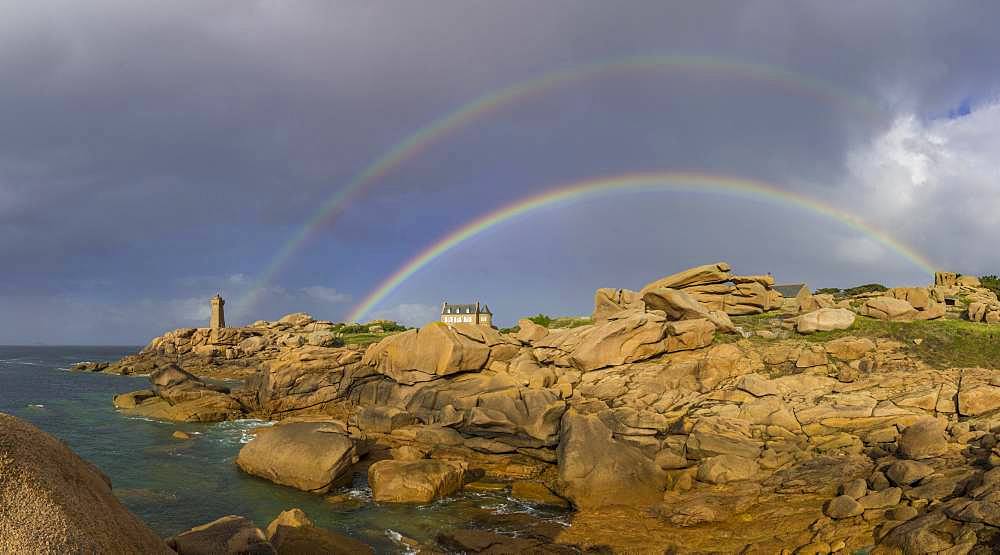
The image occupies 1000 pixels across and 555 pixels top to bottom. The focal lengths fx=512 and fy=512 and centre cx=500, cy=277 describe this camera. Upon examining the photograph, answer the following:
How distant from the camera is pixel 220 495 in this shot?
23969 millimetres

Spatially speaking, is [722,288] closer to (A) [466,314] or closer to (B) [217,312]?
(A) [466,314]

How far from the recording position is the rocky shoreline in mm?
17078

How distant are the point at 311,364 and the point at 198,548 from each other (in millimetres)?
40733

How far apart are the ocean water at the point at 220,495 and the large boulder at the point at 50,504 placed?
13.9 m

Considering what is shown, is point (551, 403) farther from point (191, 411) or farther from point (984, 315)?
point (191, 411)

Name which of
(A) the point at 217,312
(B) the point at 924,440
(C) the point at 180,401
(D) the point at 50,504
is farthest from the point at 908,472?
(A) the point at 217,312

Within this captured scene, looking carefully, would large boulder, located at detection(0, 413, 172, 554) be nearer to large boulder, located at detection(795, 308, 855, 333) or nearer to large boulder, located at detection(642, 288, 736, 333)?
large boulder, located at detection(642, 288, 736, 333)

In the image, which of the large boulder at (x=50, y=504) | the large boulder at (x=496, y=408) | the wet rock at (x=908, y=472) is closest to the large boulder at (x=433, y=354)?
the large boulder at (x=496, y=408)

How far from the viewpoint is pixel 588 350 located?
3350 centimetres

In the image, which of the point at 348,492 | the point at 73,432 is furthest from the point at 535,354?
the point at 73,432

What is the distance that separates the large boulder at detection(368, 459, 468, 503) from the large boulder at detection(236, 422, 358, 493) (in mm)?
1974

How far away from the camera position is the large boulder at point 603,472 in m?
21.2

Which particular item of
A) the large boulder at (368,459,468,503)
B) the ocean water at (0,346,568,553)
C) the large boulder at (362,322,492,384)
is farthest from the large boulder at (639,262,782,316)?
the ocean water at (0,346,568,553)

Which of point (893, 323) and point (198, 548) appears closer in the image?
point (198, 548)
